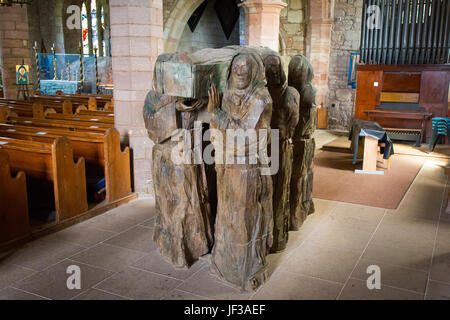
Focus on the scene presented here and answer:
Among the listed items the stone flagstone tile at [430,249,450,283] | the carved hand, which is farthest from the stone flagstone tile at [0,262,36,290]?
the stone flagstone tile at [430,249,450,283]

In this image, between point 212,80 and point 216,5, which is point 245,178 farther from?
point 216,5

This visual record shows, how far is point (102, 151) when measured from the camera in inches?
195

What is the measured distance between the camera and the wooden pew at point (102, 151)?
188 inches

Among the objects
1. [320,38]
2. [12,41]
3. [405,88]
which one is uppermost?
[320,38]

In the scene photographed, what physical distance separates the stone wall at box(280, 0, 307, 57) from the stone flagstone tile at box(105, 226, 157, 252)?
9.25 meters

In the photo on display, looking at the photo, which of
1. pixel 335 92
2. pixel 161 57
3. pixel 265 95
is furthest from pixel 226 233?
pixel 335 92

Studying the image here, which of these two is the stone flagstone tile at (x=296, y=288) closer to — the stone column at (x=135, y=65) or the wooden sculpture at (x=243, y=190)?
the wooden sculpture at (x=243, y=190)

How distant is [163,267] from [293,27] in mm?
10181

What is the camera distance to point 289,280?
10.6ft

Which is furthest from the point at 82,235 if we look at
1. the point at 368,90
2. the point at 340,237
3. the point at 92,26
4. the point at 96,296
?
the point at 92,26

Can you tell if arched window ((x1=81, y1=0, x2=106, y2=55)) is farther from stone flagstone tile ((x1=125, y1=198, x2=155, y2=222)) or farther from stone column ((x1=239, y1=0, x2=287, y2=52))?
stone flagstone tile ((x1=125, y1=198, x2=155, y2=222))

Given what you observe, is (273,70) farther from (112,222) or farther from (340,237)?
(112,222)

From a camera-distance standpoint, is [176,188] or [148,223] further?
[148,223]
